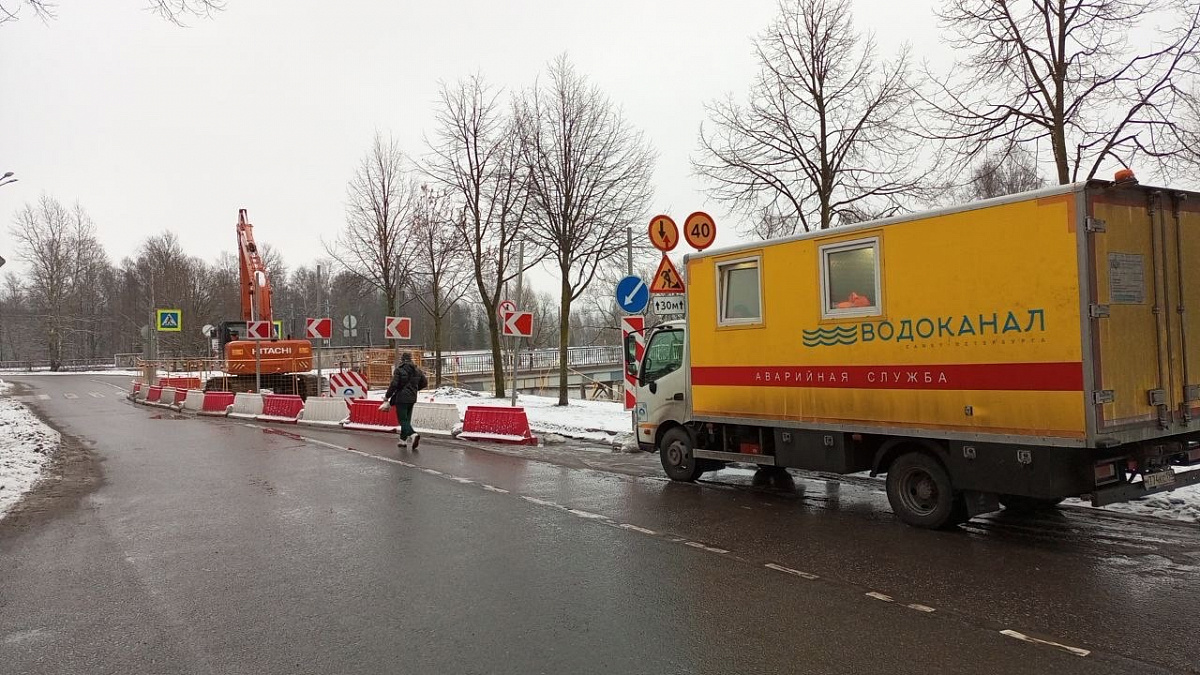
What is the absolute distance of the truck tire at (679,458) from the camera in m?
9.73

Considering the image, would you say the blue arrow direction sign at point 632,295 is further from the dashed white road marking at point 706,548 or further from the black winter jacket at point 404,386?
the dashed white road marking at point 706,548

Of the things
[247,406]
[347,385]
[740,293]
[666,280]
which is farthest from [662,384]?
[247,406]

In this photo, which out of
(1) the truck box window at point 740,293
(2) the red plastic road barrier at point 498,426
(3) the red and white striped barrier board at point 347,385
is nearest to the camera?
(1) the truck box window at point 740,293

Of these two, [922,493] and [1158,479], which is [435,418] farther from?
[1158,479]

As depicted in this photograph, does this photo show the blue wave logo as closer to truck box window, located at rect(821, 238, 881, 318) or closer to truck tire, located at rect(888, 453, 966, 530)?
truck box window, located at rect(821, 238, 881, 318)

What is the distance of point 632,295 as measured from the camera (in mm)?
13438

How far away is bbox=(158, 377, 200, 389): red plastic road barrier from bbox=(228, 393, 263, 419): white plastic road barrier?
885cm

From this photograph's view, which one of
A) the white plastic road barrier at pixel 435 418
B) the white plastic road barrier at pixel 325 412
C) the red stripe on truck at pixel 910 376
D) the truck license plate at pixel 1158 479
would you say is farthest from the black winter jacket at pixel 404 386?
the truck license plate at pixel 1158 479

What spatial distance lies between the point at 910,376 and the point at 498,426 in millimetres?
9267

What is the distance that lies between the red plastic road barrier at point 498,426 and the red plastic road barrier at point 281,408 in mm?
6470

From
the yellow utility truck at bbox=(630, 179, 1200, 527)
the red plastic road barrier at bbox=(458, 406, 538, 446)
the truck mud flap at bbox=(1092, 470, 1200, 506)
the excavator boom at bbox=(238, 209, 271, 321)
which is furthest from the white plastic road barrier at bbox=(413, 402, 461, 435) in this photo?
the truck mud flap at bbox=(1092, 470, 1200, 506)

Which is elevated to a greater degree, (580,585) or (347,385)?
(347,385)

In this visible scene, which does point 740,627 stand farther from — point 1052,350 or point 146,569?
point 146,569

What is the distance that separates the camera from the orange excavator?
24.3 metres
